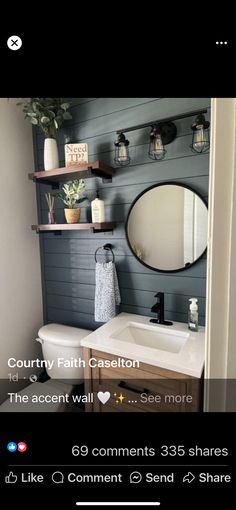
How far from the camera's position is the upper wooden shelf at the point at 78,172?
1075 millimetres

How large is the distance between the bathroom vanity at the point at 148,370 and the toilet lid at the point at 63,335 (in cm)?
26

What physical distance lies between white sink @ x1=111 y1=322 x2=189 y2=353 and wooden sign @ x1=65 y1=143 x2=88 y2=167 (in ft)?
2.91

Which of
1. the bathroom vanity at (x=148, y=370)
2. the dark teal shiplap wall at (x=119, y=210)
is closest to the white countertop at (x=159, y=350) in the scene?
the bathroom vanity at (x=148, y=370)

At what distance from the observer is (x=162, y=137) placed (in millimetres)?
1048

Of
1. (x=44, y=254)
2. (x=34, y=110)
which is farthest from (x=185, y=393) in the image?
(x=34, y=110)

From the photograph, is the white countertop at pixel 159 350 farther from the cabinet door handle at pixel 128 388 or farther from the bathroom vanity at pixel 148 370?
the cabinet door handle at pixel 128 388

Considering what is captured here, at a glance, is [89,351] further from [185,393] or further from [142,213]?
[142,213]

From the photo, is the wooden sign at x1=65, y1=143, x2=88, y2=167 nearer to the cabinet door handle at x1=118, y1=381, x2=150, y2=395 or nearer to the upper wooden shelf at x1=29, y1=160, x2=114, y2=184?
the upper wooden shelf at x1=29, y1=160, x2=114, y2=184

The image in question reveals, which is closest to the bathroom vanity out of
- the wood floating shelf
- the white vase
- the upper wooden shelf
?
the wood floating shelf

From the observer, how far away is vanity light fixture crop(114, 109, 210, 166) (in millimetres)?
944
